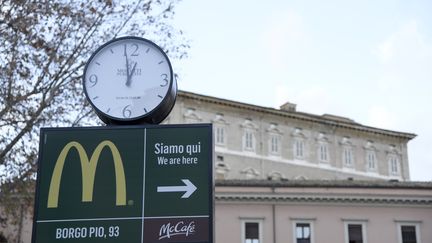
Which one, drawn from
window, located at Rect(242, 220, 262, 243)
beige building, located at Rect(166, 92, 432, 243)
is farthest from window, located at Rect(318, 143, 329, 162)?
window, located at Rect(242, 220, 262, 243)

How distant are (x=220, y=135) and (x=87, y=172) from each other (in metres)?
47.0

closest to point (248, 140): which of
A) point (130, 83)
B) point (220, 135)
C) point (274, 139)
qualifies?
point (220, 135)

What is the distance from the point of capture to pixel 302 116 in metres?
56.7

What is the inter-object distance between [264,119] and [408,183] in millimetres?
24587

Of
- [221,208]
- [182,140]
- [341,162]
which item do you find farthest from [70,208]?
[341,162]

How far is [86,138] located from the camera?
521 cm

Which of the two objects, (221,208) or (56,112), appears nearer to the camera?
(56,112)

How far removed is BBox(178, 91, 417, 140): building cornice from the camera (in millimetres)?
51169

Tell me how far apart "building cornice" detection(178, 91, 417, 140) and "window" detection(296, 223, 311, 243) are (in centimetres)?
2132

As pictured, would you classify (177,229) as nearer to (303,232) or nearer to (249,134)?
(303,232)

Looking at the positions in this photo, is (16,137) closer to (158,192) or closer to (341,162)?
(158,192)

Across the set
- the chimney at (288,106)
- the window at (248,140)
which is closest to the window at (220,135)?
the window at (248,140)

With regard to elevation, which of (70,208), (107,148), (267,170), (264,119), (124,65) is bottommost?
(70,208)

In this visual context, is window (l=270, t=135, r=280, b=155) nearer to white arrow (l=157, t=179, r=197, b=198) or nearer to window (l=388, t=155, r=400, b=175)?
window (l=388, t=155, r=400, b=175)
